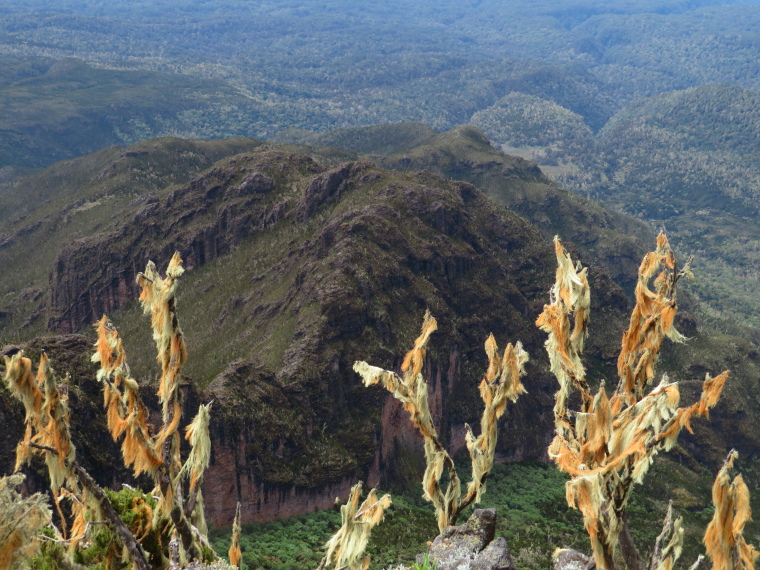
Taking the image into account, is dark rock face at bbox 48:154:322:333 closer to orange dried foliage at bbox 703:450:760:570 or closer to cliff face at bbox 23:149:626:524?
cliff face at bbox 23:149:626:524

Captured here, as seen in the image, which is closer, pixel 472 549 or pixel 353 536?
pixel 353 536

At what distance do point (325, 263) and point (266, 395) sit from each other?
28.3m

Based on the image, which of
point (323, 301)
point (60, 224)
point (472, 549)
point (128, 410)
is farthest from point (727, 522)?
point (60, 224)

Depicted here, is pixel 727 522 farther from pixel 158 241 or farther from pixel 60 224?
pixel 60 224

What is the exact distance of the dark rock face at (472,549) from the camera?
18438 mm

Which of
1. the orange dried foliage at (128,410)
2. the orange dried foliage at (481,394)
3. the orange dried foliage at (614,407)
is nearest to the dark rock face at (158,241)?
the orange dried foliage at (481,394)

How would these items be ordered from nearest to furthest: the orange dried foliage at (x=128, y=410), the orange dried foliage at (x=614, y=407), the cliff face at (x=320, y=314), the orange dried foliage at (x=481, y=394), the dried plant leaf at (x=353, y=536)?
the orange dried foliage at (x=614, y=407)
the orange dried foliage at (x=128, y=410)
the dried plant leaf at (x=353, y=536)
the orange dried foliage at (x=481, y=394)
the cliff face at (x=320, y=314)

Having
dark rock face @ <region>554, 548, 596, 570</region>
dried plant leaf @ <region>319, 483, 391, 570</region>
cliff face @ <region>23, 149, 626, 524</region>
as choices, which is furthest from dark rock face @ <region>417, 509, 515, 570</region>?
cliff face @ <region>23, 149, 626, 524</region>

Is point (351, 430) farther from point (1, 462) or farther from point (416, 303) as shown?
point (1, 462)

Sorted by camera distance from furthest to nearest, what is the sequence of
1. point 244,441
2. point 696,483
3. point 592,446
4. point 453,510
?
point 696,483 → point 244,441 → point 453,510 → point 592,446

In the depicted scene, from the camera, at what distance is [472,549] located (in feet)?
63.1

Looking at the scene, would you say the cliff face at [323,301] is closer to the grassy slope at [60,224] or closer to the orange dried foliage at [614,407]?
the grassy slope at [60,224]

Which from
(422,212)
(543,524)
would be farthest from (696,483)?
(422,212)

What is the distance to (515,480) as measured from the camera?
103 metres
